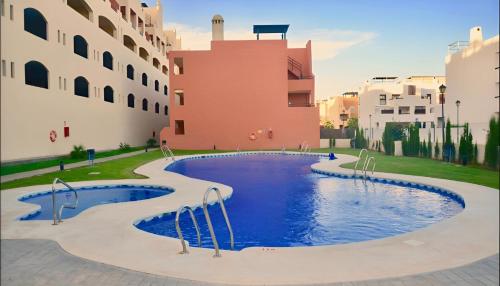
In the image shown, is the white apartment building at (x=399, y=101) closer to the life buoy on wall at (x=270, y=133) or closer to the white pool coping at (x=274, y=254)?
the life buoy on wall at (x=270, y=133)

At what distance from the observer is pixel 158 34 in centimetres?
4672

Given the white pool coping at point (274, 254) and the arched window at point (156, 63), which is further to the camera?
the arched window at point (156, 63)

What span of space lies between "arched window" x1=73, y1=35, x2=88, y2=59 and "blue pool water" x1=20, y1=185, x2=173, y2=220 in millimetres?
13614

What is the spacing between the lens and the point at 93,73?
25297 mm

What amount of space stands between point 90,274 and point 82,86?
2042 centimetres

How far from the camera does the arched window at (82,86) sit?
21.9m

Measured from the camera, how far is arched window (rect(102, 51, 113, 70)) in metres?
29.1

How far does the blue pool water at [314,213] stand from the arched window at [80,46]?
14.6m

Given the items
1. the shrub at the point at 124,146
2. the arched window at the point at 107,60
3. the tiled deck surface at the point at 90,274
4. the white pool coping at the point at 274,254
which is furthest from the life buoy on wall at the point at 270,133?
the tiled deck surface at the point at 90,274

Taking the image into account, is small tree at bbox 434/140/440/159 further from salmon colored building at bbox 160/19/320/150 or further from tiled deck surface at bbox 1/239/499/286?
tiled deck surface at bbox 1/239/499/286

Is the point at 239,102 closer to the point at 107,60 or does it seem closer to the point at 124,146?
the point at 124,146

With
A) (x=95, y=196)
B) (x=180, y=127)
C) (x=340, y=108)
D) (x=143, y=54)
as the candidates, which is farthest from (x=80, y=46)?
→ (x=340, y=108)

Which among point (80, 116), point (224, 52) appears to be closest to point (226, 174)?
point (80, 116)

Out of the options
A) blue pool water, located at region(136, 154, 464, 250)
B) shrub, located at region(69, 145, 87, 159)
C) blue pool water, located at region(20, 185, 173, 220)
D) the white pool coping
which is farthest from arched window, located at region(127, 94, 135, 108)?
the white pool coping
